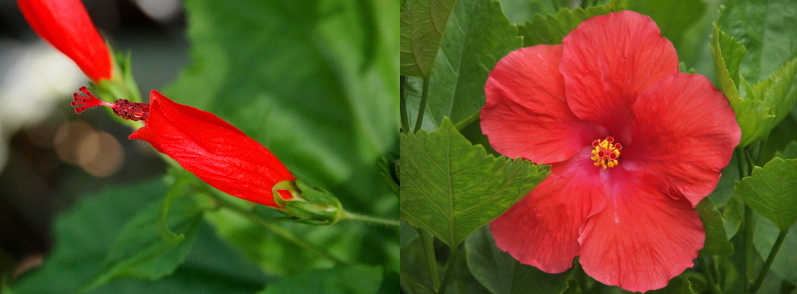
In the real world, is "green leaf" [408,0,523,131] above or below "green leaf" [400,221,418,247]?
above

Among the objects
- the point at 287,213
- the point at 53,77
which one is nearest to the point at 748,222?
the point at 287,213

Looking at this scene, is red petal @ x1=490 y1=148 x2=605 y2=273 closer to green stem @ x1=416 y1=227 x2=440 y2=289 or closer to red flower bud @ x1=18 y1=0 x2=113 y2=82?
green stem @ x1=416 y1=227 x2=440 y2=289

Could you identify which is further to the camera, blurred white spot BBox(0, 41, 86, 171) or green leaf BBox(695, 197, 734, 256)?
blurred white spot BBox(0, 41, 86, 171)

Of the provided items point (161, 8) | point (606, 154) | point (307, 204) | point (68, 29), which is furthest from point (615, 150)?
point (161, 8)

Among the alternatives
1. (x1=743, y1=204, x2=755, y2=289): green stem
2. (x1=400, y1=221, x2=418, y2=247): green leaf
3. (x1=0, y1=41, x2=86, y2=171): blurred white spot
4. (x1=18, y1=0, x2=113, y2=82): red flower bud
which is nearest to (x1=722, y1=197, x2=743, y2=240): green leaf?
(x1=743, y1=204, x2=755, y2=289): green stem

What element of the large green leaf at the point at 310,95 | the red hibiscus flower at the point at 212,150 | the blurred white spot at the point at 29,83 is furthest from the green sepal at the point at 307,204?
the blurred white spot at the point at 29,83

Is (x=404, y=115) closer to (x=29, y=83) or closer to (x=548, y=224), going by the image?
(x=548, y=224)

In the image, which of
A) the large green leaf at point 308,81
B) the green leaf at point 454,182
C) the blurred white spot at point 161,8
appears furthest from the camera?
the blurred white spot at point 161,8

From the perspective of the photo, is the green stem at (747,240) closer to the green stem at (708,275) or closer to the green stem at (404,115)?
the green stem at (708,275)
